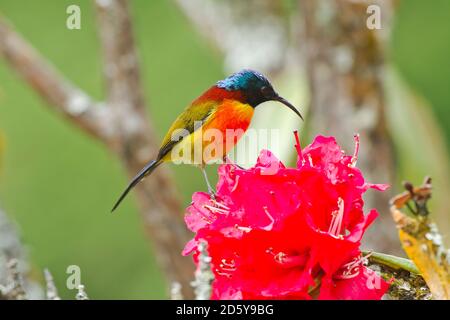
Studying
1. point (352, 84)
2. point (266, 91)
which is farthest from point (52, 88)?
point (266, 91)

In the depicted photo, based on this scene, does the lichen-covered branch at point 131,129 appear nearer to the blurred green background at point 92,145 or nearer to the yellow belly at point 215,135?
the yellow belly at point 215,135

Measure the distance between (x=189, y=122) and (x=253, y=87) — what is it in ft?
0.65

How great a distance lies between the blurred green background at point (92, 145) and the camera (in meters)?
5.72

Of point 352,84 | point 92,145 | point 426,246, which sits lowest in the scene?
point 92,145

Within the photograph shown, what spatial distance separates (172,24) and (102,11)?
15.5 feet

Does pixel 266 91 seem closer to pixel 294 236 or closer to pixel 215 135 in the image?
pixel 215 135

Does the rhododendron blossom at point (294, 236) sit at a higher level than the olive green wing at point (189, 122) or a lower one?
lower

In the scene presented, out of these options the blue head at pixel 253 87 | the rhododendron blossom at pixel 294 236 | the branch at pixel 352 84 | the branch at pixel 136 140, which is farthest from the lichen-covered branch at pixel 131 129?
the rhododendron blossom at pixel 294 236

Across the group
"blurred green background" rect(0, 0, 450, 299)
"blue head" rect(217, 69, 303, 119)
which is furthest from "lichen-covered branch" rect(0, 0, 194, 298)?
"blurred green background" rect(0, 0, 450, 299)

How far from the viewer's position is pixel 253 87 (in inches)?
58.0

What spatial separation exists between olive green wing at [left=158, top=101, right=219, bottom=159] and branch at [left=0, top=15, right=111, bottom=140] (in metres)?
0.61

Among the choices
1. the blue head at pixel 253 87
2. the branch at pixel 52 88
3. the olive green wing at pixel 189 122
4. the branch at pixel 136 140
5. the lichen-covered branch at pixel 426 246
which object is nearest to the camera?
the lichen-covered branch at pixel 426 246

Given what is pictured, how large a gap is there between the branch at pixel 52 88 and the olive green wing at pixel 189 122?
61 centimetres
